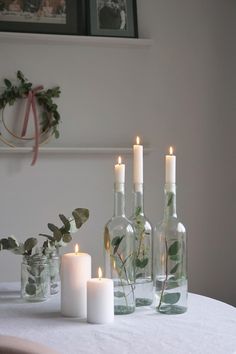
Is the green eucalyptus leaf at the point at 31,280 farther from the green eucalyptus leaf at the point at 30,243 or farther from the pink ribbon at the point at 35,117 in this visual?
the pink ribbon at the point at 35,117

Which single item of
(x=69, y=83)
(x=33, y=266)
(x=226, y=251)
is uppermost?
(x=69, y=83)

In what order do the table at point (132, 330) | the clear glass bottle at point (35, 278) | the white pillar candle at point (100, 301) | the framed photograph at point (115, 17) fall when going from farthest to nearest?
the framed photograph at point (115, 17) < the clear glass bottle at point (35, 278) < the white pillar candle at point (100, 301) < the table at point (132, 330)

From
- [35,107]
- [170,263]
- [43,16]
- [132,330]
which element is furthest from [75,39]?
[132,330]

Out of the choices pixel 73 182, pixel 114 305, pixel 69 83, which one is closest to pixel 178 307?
pixel 114 305

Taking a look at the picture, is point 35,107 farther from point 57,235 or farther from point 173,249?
point 173,249

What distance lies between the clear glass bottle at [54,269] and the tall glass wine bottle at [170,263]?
1.00 ft

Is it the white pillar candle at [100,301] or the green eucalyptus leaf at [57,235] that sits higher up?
the green eucalyptus leaf at [57,235]

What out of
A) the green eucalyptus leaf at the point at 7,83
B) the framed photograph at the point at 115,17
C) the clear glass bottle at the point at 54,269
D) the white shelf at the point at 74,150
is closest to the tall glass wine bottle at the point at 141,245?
the clear glass bottle at the point at 54,269

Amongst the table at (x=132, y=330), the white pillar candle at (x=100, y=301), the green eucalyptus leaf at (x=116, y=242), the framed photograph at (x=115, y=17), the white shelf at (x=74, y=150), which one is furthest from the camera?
the framed photograph at (x=115, y=17)

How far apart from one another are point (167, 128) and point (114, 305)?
4.95ft

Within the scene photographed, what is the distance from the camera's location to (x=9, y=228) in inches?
102

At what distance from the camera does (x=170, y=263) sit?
1.37 meters

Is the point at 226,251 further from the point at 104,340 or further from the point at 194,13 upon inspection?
the point at 104,340

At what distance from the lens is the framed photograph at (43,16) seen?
2580 mm
